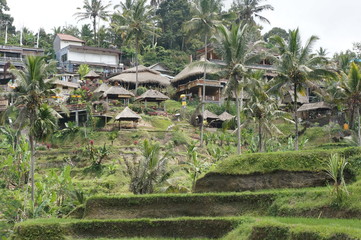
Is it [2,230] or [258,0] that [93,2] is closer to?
[258,0]

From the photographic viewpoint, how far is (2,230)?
74.3 ft

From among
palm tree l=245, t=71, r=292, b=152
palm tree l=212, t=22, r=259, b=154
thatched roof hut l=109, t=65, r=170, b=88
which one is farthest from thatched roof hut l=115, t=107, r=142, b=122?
thatched roof hut l=109, t=65, r=170, b=88

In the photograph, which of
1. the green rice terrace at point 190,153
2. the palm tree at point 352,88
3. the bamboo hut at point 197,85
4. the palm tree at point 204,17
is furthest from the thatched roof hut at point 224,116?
the palm tree at point 352,88

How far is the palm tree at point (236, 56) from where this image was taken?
2766 centimetres

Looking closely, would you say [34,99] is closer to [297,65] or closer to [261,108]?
[261,108]

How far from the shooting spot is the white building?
212 feet

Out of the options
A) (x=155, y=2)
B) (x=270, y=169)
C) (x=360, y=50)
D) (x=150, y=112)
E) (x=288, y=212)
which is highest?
(x=155, y=2)

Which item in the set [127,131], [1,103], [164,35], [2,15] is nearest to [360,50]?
[164,35]

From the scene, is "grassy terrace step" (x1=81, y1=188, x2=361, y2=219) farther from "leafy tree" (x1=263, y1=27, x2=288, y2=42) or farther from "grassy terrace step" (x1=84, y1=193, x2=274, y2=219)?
"leafy tree" (x1=263, y1=27, x2=288, y2=42)

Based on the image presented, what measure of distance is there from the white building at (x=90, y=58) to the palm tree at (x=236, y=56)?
36.9 m

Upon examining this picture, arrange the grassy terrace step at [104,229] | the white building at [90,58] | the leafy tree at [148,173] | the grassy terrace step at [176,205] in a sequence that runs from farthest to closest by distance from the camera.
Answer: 1. the white building at [90,58]
2. the leafy tree at [148,173]
3. the grassy terrace step at [176,205]
4. the grassy terrace step at [104,229]

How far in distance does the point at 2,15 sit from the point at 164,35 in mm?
27795

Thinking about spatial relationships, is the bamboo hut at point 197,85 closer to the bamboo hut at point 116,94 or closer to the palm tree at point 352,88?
the bamboo hut at point 116,94

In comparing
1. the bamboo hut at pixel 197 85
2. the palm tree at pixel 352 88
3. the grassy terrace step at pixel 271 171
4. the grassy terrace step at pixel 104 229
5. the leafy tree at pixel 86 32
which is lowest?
the grassy terrace step at pixel 104 229
